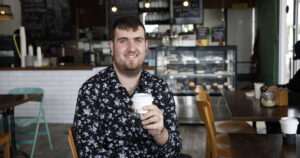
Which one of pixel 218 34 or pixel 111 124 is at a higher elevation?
pixel 218 34

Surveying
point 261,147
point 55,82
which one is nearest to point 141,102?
point 261,147

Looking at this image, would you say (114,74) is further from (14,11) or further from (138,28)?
(14,11)

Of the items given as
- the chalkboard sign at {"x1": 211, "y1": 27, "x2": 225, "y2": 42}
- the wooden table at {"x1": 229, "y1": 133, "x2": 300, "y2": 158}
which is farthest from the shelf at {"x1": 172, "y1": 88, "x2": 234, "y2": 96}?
the wooden table at {"x1": 229, "y1": 133, "x2": 300, "y2": 158}

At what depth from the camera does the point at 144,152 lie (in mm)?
1754

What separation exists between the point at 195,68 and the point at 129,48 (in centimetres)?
391

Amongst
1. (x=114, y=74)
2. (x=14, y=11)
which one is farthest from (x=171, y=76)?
(x=14, y=11)

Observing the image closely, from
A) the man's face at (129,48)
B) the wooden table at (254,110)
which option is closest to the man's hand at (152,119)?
the man's face at (129,48)

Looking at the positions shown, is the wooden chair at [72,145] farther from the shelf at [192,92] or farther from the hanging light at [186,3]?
the hanging light at [186,3]

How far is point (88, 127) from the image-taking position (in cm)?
164

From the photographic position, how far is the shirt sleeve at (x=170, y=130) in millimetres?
1600

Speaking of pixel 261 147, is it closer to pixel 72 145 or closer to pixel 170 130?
pixel 170 130

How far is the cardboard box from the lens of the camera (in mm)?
2736

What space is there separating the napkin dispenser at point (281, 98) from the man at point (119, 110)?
4.58ft

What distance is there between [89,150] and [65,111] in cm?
419
